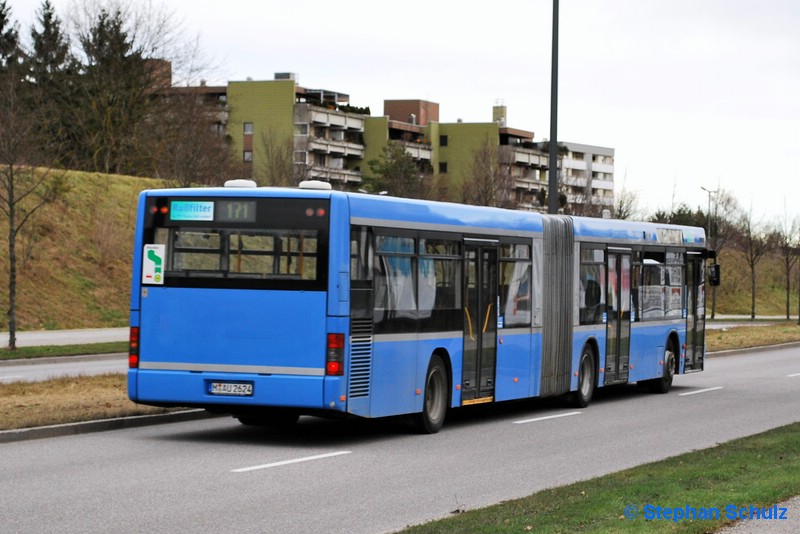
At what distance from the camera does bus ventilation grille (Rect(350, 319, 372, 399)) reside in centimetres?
1502

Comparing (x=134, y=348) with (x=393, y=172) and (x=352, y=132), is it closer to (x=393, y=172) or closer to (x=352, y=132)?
(x=393, y=172)

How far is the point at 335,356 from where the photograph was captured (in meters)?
14.8

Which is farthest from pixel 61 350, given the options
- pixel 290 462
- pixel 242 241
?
pixel 290 462

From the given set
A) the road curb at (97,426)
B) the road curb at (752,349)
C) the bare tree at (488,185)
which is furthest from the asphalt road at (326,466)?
the bare tree at (488,185)

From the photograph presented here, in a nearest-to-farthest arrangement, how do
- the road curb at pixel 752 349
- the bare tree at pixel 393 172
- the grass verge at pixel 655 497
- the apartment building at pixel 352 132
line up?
the grass verge at pixel 655 497 → the road curb at pixel 752 349 → the bare tree at pixel 393 172 → the apartment building at pixel 352 132

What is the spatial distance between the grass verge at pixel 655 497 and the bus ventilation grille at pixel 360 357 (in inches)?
139

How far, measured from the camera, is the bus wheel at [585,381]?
2144 cm

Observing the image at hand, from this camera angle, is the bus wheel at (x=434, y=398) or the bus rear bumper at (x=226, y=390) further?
the bus wheel at (x=434, y=398)

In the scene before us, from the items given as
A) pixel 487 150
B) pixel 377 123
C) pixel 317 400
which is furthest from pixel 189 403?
pixel 377 123

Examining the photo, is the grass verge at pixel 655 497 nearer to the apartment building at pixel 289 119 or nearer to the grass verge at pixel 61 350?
the grass verge at pixel 61 350

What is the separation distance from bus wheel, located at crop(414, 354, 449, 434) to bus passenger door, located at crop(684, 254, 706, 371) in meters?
10.1

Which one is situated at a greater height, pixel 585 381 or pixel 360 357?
pixel 360 357

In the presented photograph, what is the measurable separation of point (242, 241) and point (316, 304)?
1171mm

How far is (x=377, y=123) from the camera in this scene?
128750 millimetres
